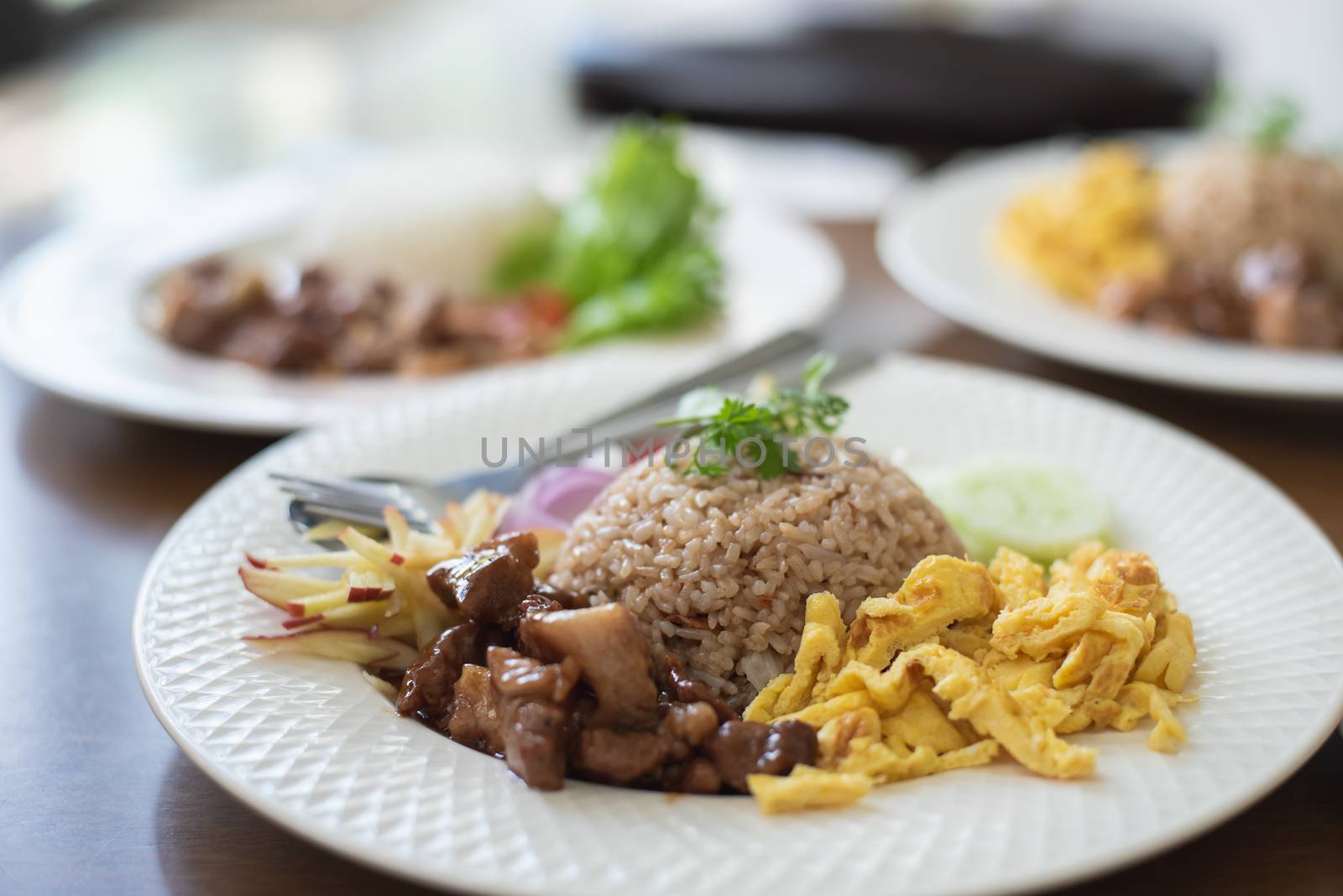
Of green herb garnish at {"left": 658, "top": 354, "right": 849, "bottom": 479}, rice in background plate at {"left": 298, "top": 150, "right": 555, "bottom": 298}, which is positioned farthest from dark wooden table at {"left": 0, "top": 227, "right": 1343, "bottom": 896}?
rice in background plate at {"left": 298, "top": 150, "right": 555, "bottom": 298}

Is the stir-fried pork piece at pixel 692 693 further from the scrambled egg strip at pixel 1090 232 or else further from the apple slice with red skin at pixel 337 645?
the scrambled egg strip at pixel 1090 232

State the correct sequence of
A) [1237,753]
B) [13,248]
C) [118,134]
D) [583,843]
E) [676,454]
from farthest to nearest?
1. [118,134]
2. [13,248]
3. [676,454]
4. [1237,753]
5. [583,843]

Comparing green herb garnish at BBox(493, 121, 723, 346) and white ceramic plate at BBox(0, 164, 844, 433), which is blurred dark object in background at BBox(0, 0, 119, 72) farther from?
green herb garnish at BBox(493, 121, 723, 346)

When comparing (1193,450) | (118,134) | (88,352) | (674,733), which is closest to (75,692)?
(674,733)

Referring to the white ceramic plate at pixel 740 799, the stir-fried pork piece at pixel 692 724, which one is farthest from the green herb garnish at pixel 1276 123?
the stir-fried pork piece at pixel 692 724

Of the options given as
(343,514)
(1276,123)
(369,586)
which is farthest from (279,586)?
(1276,123)

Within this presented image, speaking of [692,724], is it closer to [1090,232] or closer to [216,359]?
[216,359]

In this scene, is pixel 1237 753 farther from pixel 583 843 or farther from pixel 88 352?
pixel 88 352
